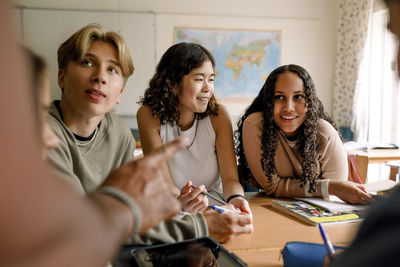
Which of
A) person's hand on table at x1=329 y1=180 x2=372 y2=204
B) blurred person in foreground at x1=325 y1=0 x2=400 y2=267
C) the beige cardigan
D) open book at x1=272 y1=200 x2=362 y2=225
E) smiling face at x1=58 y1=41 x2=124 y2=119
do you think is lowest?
open book at x1=272 y1=200 x2=362 y2=225

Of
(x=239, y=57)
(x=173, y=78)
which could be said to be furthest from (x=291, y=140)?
(x=239, y=57)

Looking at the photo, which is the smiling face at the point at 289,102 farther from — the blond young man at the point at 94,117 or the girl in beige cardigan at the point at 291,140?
the blond young man at the point at 94,117

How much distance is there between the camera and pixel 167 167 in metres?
1.74

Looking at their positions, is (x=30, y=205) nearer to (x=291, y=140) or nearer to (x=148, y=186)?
(x=148, y=186)

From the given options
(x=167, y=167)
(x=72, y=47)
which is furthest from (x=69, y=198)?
(x=167, y=167)

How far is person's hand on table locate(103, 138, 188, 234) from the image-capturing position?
444mm

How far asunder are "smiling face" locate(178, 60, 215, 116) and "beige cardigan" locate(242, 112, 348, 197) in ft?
0.91

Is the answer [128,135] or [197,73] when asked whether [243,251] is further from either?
[197,73]

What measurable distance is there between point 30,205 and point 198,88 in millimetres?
1541

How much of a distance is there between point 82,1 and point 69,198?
15.4 ft

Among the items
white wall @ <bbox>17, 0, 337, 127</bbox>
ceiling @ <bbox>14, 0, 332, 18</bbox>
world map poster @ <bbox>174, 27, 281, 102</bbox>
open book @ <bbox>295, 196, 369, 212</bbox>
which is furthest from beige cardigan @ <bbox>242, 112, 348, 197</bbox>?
ceiling @ <bbox>14, 0, 332, 18</bbox>

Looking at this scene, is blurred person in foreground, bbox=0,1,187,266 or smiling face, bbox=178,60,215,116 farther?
smiling face, bbox=178,60,215,116

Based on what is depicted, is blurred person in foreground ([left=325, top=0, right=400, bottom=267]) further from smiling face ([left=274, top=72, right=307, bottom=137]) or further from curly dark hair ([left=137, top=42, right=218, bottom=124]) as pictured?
curly dark hair ([left=137, top=42, right=218, bottom=124])

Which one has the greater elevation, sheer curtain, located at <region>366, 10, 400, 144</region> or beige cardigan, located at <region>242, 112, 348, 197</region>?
sheer curtain, located at <region>366, 10, 400, 144</region>
